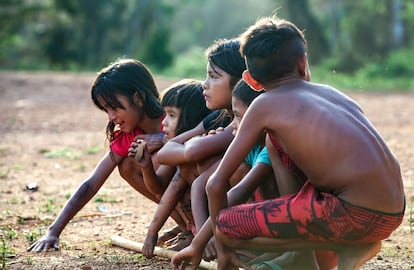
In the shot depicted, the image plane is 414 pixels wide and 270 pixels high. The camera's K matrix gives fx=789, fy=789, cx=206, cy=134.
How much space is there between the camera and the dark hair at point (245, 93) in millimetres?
3721

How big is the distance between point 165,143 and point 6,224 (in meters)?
1.49

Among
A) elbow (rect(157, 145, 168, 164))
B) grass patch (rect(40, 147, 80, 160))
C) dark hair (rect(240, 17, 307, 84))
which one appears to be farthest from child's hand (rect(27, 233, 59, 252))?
grass patch (rect(40, 147, 80, 160))

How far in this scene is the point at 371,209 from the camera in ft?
10.5

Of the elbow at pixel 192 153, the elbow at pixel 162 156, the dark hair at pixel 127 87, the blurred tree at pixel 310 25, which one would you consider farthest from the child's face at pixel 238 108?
the blurred tree at pixel 310 25

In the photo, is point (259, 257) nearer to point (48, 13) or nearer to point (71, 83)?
point (71, 83)

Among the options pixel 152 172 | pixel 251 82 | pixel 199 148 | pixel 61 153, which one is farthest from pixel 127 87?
pixel 61 153

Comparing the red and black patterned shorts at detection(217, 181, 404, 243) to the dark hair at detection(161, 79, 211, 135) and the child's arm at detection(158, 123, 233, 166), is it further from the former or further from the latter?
the dark hair at detection(161, 79, 211, 135)

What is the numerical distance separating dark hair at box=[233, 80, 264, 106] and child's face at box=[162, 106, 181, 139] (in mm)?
595

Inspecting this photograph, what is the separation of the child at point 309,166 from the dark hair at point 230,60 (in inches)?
21.8

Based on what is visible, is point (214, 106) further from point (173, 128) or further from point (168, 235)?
point (168, 235)

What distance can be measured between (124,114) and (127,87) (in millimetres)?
155

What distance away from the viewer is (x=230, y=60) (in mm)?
3998

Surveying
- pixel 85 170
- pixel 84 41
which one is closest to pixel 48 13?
pixel 84 41

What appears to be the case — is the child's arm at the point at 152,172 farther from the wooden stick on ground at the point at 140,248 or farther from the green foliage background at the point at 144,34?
the green foliage background at the point at 144,34
